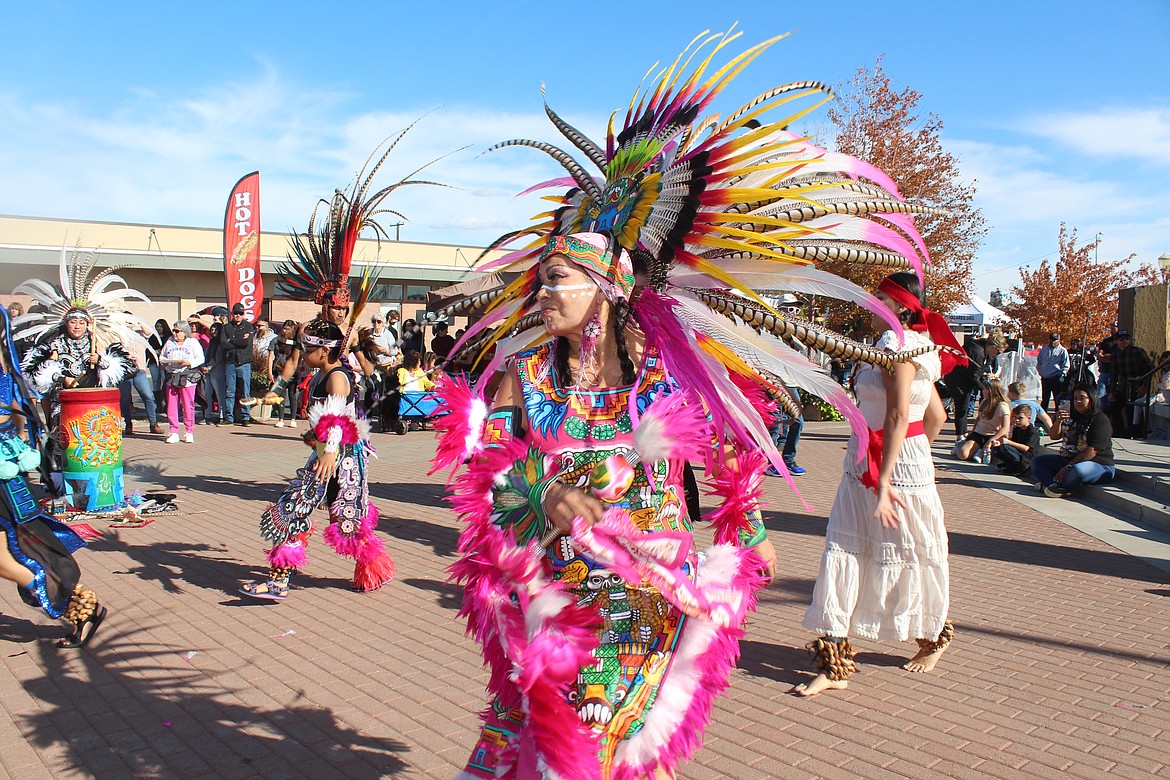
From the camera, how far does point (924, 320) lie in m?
4.32

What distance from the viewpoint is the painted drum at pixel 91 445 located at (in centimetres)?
789

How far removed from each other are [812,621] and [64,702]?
3.56 meters

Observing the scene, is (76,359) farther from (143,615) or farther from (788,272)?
(788,272)

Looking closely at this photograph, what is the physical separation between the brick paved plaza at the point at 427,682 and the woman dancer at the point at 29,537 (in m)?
0.24

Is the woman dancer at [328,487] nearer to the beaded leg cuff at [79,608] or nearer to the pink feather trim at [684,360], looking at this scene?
the beaded leg cuff at [79,608]

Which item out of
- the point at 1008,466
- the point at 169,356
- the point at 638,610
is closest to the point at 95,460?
the point at 169,356

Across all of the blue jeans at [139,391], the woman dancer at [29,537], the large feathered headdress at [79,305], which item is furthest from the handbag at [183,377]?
the woman dancer at [29,537]

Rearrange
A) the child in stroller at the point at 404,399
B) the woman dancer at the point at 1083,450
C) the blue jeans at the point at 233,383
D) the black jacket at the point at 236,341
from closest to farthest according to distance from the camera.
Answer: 1. the woman dancer at the point at 1083,450
2. the black jacket at the point at 236,341
3. the child in stroller at the point at 404,399
4. the blue jeans at the point at 233,383

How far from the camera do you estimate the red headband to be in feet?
13.8

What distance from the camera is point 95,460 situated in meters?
8.01

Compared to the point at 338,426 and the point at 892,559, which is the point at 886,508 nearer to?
the point at 892,559

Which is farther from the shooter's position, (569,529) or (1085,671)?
(1085,671)

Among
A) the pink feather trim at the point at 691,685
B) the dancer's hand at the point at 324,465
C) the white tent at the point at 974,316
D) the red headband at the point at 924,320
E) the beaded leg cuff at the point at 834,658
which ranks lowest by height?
the beaded leg cuff at the point at 834,658

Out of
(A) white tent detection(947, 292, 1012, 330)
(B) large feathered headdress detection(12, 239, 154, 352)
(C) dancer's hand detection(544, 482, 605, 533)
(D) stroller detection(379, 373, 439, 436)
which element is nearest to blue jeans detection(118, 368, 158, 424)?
(D) stroller detection(379, 373, 439, 436)
